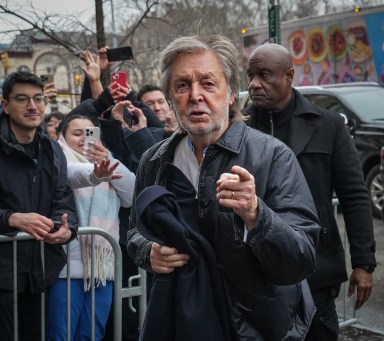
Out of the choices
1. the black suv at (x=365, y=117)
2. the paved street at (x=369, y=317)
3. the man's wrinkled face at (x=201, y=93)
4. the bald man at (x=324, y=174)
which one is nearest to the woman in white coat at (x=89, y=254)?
the bald man at (x=324, y=174)

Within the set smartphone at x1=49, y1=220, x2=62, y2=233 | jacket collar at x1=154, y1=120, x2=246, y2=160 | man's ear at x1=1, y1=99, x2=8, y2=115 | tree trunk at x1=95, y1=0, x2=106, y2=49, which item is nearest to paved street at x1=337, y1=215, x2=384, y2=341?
smartphone at x1=49, y1=220, x2=62, y2=233

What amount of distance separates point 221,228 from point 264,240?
202mm

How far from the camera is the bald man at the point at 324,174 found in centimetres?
327

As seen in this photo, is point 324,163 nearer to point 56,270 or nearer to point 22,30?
point 56,270

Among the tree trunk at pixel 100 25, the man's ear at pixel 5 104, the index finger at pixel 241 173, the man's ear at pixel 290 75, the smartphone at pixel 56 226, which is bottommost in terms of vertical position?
the smartphone at pixel 56 226

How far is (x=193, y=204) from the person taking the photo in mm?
2312

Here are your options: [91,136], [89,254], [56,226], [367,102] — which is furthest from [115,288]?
[367,102]

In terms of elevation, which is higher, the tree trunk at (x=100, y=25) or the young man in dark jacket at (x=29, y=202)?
the tree trunk at (x=100, y=25)

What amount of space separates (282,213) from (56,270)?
2043mm

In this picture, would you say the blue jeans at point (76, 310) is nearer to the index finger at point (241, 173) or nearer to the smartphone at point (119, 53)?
the smartphone at point (119, 53)

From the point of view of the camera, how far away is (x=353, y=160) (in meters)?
3.36

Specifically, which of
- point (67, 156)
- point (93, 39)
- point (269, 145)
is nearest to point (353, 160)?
point (269, 145)

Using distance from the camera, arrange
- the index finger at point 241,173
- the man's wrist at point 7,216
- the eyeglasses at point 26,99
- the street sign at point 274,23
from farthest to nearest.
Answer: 1. the street sign at point 274,23
2. the eyeglasses at point 26,99
3. the man's wrist at point 7,216
4. the index finger at point 241,173

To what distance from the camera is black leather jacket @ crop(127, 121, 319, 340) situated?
209 centimetres
